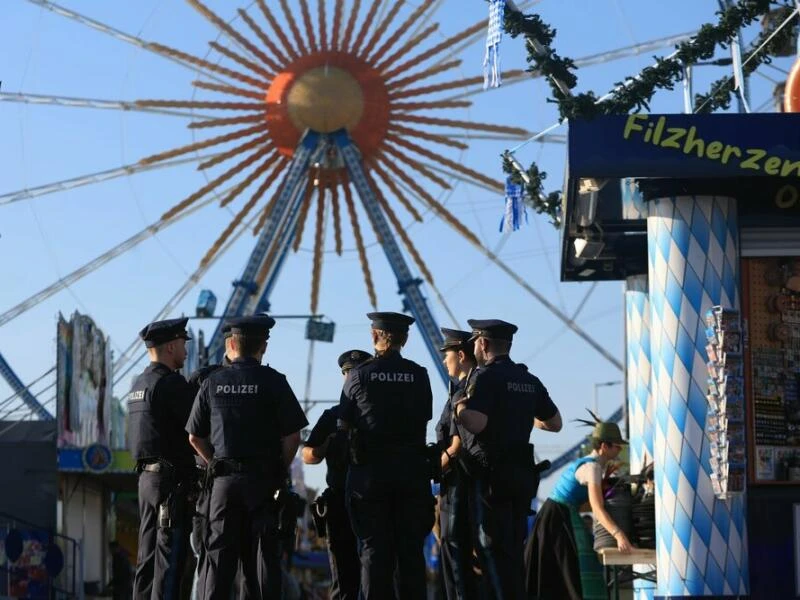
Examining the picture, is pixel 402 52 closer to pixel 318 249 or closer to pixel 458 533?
pixel 318 249

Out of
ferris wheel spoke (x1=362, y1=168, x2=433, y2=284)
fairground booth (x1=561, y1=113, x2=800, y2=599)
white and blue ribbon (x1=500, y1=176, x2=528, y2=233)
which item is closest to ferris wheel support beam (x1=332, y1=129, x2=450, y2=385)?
ferris wheel spoke (x1=362, y1=168, x2=433, y2=284)

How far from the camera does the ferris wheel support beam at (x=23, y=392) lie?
28.5m

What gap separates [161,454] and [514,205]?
949 cm

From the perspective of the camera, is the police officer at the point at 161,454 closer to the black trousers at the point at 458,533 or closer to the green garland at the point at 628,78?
the black trousers at the point at 458,533

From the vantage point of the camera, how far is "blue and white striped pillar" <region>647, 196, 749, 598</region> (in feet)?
41.4

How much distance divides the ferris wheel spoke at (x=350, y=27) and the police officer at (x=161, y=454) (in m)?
29.2

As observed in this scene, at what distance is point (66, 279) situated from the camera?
121ft

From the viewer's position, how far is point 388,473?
10070 millimetres

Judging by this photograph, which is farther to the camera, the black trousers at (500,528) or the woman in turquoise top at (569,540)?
the woman in turquoise top at (569,540)

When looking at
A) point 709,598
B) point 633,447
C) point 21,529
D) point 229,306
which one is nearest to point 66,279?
point 229,306

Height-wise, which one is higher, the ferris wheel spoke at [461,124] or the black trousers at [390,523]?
the ferris wheel spoke at [461,124]

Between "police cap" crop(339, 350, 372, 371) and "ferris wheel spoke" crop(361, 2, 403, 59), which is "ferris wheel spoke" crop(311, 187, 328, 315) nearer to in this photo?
"ferris wheel spoke" crop(361, 2, 403, 59)

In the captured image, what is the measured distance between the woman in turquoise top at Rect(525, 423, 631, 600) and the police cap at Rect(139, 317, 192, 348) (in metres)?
3.01

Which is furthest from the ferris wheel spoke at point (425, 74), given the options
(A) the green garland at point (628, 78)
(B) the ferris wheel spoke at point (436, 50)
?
(A) the green garland at point (628, 78)
